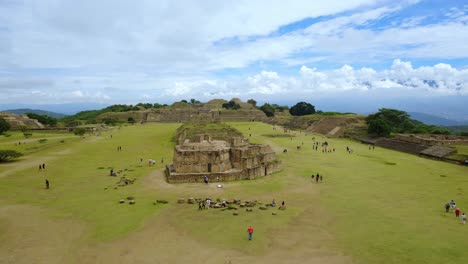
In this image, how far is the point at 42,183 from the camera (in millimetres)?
22016

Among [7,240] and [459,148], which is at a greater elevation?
[459,148]

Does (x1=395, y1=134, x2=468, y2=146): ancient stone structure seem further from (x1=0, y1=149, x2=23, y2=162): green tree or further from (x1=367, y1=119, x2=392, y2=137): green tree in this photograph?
(x1=0, y1=149, x2=23, y2=162): green tree

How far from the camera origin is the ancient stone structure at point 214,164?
22578 mm

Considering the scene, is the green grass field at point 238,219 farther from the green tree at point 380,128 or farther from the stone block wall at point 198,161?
the green tree at point 380,128

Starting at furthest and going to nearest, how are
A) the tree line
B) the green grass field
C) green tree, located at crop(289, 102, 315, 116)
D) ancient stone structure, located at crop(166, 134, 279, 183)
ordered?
green tree, located at crop(289, 102, 315, 116)
the tree line
ancient stone structure, located at crop(166, 134, 279, 183)
the green grass field

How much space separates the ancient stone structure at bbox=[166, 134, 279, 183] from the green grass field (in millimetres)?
939

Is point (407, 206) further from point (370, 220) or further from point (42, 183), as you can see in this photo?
point (42, 183)

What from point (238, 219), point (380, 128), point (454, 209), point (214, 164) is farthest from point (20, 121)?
point (454, 209)

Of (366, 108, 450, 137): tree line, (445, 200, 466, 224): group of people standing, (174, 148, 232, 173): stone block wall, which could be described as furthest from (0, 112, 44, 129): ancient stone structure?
(445, 200, 466, 224): group of people standing

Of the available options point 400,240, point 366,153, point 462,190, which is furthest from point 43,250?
point 366,153

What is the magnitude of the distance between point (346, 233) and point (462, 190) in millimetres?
12464

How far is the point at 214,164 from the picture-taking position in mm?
23312

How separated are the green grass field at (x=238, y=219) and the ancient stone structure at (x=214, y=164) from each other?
939 millimetres

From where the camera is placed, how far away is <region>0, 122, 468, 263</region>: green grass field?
39.1 feet
